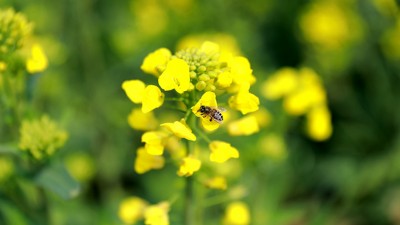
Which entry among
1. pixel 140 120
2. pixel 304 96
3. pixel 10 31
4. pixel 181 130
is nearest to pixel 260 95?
pixel 304 96

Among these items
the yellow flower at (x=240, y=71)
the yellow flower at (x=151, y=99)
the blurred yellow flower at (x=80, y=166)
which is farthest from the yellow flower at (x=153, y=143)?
the blurred yellow flower at (x=80, y=166)

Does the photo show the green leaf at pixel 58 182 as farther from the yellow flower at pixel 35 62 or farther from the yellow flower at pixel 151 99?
the yellow flower at pixel 151 99

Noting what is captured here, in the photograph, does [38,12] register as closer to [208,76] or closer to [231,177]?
[231,177]

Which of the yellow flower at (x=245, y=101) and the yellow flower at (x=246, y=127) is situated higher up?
the yellow flower at (x=246, y=127)

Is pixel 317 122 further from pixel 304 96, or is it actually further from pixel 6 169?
pixel 6 169

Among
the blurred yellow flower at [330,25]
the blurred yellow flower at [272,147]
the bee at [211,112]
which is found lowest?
the bee at [211,112]

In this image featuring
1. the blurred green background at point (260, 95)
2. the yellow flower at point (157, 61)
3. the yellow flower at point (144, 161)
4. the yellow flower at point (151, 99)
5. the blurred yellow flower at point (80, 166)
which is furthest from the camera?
the blurred yellow flower at point (80, 166)

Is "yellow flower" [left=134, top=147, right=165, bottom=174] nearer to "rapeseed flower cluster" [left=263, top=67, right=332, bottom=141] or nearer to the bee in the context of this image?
the bee

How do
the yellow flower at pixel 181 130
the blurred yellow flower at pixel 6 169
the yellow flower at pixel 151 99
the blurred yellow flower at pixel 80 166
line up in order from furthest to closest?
the blurred yellow flower at pixel 80 166 < the blurred yellow flower at pixel 6 169 < the yellow flower at pixel 151 99 < the yellow flower at pixel 181 130
